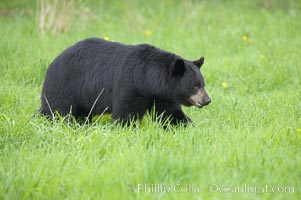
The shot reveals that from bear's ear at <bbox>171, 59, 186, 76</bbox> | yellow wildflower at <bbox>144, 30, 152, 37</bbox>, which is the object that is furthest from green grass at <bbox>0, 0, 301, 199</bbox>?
bear's ear at <bbox>171, 59, 186, 76</bbox>

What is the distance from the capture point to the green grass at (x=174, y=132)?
12.3ft

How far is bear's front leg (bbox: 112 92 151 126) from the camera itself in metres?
5.03

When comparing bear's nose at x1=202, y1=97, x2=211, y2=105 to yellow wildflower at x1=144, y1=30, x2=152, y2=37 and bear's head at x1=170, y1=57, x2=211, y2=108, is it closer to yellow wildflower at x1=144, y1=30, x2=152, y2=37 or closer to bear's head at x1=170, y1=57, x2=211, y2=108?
bear's head at x1=170, y1=57, x2=211, y2=108

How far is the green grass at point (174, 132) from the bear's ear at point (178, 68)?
606mm

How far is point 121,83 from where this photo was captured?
16.9 feet

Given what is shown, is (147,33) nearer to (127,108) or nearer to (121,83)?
(121,83)

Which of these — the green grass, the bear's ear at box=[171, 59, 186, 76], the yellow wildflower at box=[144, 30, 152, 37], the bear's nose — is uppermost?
the bear's ear at box=[171, 59, 186, 76]

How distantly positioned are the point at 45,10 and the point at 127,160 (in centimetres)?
586

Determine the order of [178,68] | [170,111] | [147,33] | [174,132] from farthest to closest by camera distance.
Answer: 1. [147,33]
2. [170,111]
3. [174,132]
4. [178,68]

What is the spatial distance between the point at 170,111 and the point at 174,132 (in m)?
0.33

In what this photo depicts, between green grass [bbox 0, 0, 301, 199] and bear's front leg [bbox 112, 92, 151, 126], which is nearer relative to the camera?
green grass [bbox 0, 0, 301, 199]

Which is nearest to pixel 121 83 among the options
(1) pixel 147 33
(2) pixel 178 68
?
(2) pixel 178 68

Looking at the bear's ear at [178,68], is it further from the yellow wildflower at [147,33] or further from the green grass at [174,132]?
the yellow wildflower at [147,33]

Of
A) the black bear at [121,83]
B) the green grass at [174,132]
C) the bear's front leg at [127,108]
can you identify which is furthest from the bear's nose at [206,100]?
the bear's front leg at [127,108]
